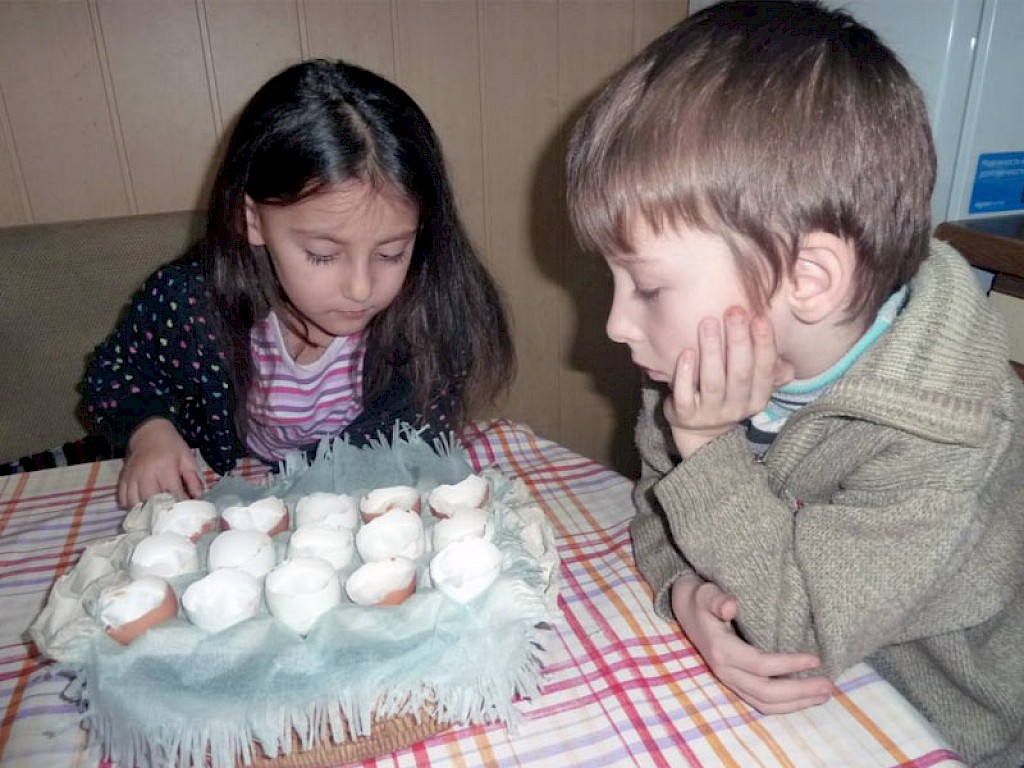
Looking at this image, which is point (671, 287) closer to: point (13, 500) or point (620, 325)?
point (620, 325)

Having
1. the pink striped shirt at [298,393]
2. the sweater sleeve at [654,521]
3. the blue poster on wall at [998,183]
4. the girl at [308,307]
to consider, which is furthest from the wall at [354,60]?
the sweater sleeve at [654,521]

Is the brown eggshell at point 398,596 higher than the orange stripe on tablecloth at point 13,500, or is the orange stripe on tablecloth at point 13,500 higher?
the brown eggshell at point 398,596

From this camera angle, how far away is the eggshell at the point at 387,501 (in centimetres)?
59

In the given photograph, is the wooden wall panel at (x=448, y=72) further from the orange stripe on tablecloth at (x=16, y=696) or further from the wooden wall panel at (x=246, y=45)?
the orange stripe on tablecloth at (x=16, y=696)

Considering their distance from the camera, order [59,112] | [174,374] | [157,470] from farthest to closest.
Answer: [59,112] < [174,374] < [157,470]

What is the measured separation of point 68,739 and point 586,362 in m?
1.40

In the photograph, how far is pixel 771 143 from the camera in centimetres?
54

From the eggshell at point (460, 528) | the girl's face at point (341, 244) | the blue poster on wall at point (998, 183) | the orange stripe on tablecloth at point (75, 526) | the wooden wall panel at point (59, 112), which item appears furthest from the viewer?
the wooden wall panel at point (59, 112)

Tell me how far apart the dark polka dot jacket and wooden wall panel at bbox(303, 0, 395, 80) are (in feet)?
1.74

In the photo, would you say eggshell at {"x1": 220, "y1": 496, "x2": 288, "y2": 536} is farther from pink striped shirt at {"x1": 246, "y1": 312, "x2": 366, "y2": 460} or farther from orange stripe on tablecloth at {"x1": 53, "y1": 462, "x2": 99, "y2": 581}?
pink striped shirt at {"x1": 246, "y1": 312, "x2": 366, "y2": 460}

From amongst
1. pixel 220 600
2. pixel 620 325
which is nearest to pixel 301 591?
pixel 220 600

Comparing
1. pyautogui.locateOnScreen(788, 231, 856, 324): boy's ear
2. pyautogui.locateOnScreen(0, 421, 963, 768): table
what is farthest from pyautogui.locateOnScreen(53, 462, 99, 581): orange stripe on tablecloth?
pyautogui.locateOnScreen(788, 231, 856, 324): boy's ear

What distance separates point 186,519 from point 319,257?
0.36m

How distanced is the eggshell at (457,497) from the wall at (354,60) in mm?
997
